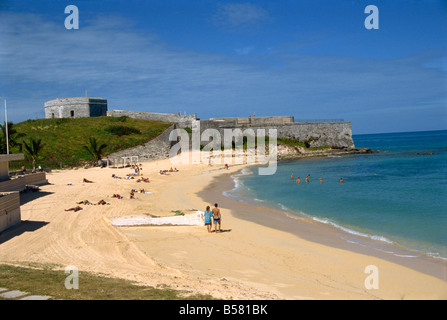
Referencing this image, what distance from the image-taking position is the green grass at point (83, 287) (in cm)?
644

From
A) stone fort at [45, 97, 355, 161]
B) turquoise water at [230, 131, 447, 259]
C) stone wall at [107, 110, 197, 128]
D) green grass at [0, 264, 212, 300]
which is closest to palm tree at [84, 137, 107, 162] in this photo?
stone fort at [45, 97, 355, 161]

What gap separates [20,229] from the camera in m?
13.2

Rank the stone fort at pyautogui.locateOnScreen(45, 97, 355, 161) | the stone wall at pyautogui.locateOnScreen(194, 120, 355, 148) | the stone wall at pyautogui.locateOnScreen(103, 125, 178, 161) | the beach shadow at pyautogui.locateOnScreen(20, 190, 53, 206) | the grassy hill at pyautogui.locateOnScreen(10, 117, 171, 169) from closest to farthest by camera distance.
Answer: the beach shadow at pyautogui.locateOnScreen(20, 190, 53, 206) < the grassy hill at pyautogui.locateOnScreen(10, 117, 171, 169) < the stone wall at pyautogui.locateOnScreen(103, 125, 178, 161) < the stone fort at pyautogui.locateOnScreen(45, 97, 355, 161) < the stone wall at pyautogui.locateOnScreen(194, 120, 355, 148)

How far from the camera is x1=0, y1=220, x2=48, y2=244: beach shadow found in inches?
482

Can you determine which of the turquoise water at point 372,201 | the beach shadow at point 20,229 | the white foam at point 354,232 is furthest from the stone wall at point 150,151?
the white foam at point 354,232

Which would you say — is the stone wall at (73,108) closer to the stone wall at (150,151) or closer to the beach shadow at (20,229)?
the stone wall at (150,151)

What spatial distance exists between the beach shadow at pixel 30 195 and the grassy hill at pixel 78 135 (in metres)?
17.2

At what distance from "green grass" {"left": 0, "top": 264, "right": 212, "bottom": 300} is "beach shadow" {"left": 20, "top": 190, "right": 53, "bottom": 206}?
11.7 metres

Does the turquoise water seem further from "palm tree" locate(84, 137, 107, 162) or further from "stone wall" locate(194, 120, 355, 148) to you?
"stone wall" locate(194, 120, 355, 148)

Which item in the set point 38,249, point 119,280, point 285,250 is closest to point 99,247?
point 38,249

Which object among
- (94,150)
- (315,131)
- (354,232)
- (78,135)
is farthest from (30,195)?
(315,131)

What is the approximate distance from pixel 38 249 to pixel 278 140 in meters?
53.0

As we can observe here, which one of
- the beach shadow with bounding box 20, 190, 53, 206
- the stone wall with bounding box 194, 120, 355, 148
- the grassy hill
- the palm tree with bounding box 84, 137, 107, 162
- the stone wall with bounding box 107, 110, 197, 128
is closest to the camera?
the beach shadow with bounding box 20, 190, 53, 206
